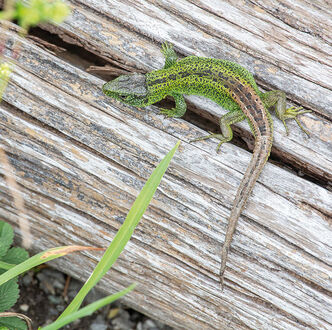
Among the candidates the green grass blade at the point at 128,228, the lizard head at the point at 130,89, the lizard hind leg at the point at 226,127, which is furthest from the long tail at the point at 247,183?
the green grass blade at the point at 128,228

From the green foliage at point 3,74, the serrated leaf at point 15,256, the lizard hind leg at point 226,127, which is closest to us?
the green foliage at point 3,74

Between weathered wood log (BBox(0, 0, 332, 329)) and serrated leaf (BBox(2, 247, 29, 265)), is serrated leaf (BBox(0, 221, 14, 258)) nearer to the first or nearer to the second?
serrated leaf (BBox(2, 247, 29, 265))

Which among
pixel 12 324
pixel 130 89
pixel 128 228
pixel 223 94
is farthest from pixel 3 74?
pixel 223 94

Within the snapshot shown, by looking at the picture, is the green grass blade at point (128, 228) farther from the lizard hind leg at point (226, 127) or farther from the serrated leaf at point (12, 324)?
the lizard hind leg at point (226, 127)

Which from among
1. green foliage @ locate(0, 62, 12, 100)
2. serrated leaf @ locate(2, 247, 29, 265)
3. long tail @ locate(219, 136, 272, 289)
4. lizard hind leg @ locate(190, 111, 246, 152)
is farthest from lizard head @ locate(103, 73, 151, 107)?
serrated leaf @ locate(2, 247, 29, 265)

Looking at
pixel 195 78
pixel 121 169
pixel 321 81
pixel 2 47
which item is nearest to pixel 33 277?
pixel 121 169

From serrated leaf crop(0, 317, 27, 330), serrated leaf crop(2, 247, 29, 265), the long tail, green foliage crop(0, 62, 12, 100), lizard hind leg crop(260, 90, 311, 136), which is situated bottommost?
serrated leaf crop(0, 317, 27, 330)
